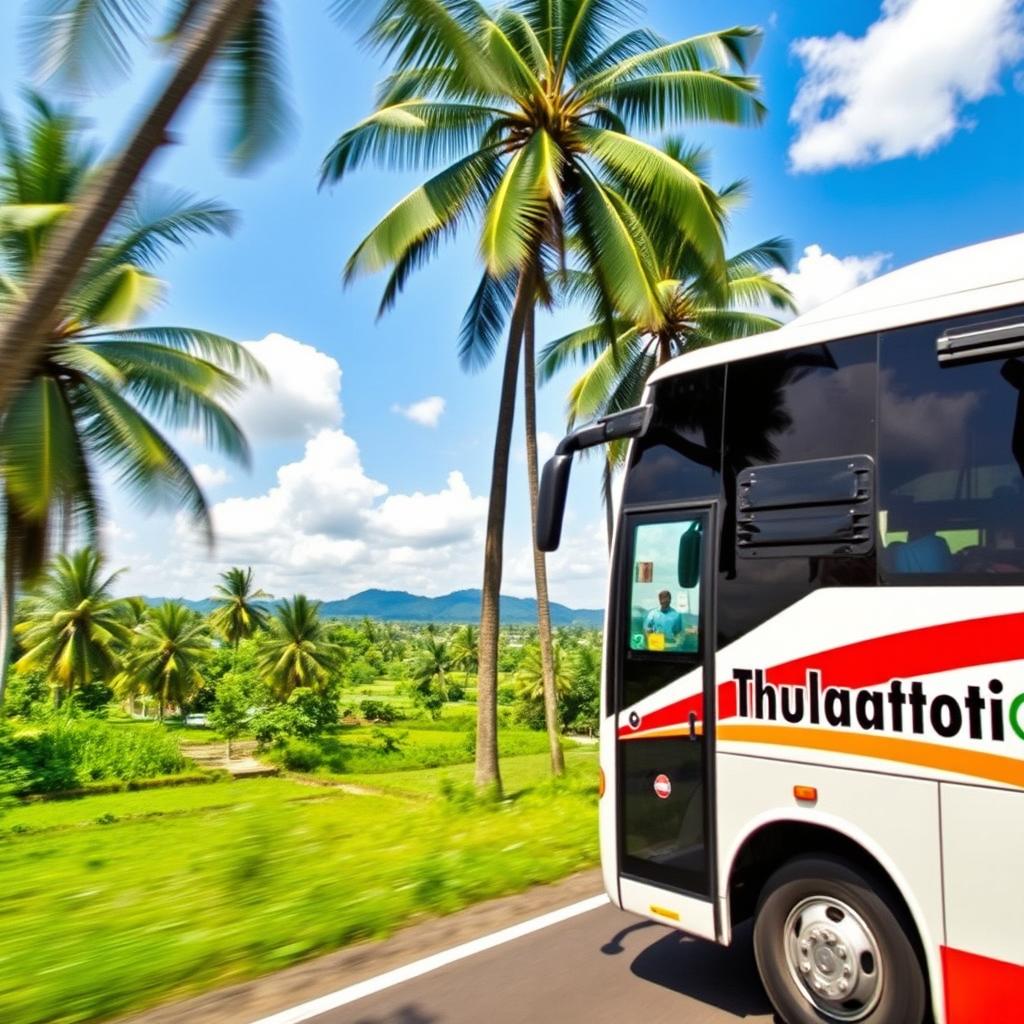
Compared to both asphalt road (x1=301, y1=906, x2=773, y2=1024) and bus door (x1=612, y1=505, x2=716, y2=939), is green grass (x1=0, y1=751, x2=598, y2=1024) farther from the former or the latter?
bus door (x1=612, y1=505, x2=716, y2=939)

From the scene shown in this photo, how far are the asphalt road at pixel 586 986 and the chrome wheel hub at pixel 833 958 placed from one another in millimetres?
402

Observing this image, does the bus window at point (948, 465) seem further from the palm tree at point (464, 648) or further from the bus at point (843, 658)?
the palm tree at point (464, 648)

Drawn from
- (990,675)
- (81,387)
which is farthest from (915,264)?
(81,387)

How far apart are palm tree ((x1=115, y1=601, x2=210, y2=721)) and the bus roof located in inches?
2508

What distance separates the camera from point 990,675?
3.31 meters

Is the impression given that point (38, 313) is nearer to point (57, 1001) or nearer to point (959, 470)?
point (57, 1001)

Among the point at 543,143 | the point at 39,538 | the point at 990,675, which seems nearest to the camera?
the point at 990,675

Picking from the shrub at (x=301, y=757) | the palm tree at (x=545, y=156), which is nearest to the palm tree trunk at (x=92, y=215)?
the palm tree at (x=545, y=156)

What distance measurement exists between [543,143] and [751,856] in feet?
43.0

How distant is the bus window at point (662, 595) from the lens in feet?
14.6

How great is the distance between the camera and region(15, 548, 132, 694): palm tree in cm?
5081

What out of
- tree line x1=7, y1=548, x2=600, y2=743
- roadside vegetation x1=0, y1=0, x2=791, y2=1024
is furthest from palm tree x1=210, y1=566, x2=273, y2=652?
roadside vegetation x1=0, y1=0, x2=791, y2=1024

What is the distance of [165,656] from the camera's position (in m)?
63.0

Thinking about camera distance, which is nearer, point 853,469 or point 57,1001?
point 853,469
